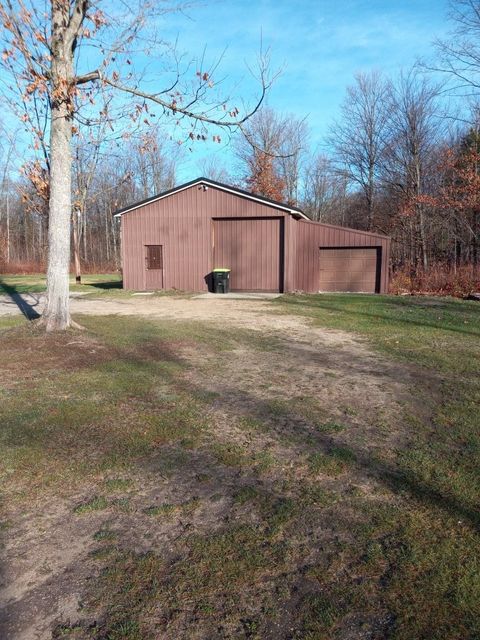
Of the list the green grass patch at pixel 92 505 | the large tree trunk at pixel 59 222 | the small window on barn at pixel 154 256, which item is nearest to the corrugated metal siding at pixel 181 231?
the small window on barn at pixel 154 256

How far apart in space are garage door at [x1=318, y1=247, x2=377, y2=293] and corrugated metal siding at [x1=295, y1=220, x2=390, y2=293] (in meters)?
0.34

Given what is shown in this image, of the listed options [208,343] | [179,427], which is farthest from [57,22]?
[179,427]

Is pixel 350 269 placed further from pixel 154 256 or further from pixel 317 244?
pixel 154 256

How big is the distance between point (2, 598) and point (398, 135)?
3623 cm

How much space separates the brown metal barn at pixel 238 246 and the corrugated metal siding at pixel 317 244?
4cm

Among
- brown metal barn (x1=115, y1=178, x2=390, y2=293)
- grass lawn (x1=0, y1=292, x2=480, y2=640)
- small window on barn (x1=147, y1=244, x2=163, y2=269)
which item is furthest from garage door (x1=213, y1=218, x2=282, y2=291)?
grass lawn (x1=0, y1=292, x2=480, y2=640)

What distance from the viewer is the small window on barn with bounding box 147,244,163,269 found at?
22.0 meters

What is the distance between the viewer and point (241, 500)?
10.5 ft

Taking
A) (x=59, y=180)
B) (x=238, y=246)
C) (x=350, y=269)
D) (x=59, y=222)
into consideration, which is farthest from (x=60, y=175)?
(x=350, y=269)

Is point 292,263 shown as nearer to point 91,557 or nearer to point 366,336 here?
point 366,336

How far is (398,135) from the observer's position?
33312 mm

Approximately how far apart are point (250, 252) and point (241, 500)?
1843 centimetres

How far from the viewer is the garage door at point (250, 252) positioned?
68.6 ft

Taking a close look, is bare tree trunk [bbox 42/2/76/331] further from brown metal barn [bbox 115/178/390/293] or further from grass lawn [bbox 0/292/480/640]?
brown metal barn [bbox 115/178/390/293]
